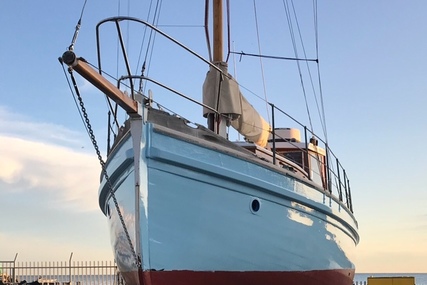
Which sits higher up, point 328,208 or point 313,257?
point 328,208


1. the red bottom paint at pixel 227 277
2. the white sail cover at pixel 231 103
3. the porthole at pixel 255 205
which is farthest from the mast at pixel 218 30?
the red bottom paint at pixel 227 277

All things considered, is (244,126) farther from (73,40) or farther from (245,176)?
(73,40)

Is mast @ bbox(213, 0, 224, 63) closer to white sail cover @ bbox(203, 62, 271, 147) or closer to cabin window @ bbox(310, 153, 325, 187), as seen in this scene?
white sail cover @ bbox(203, 62, 271, 147)

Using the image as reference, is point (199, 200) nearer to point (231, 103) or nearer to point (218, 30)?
point (231, 103)

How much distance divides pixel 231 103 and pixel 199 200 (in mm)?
2195

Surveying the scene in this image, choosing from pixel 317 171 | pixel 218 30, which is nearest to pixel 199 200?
pixel 218 30

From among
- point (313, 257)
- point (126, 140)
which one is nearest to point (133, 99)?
point (126, 140)

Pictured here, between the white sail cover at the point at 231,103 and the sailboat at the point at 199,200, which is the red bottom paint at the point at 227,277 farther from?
the white sail cover at the point at 231,103

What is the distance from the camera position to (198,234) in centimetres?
634

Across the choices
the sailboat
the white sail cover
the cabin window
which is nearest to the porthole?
the sailboat

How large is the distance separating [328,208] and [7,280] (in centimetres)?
1434

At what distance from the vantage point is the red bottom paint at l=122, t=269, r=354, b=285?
602 centimetres

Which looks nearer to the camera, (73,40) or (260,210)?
(73,40)

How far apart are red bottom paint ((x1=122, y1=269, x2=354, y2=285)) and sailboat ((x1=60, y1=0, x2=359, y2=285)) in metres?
0.01
